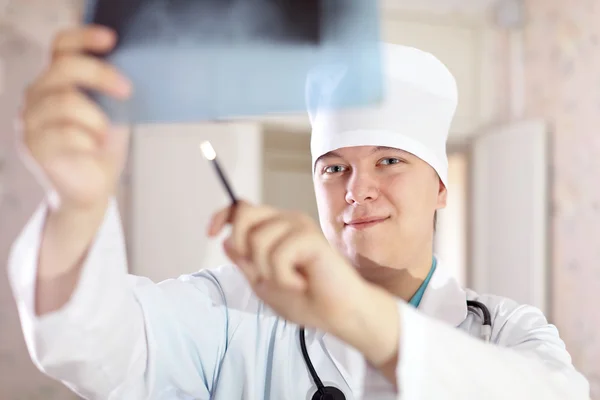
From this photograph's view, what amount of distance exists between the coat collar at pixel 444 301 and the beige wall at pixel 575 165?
1.15m

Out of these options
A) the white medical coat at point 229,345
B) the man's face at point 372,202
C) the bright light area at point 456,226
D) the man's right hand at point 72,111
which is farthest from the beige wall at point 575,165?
the man's right hand at point 72,111

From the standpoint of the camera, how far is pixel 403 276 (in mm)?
656

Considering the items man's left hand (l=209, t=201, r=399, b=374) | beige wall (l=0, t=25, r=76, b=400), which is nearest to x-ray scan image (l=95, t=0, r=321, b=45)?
man's left hand (l=209, t=201, r=399, b=374)

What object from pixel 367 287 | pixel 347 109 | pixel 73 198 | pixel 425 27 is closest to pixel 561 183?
pixel 425 27

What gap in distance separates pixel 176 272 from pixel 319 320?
133 centimetres

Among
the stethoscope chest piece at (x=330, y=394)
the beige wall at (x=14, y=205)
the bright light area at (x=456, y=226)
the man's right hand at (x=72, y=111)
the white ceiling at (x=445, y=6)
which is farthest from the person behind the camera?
the bright light area at (x=456, y=226)

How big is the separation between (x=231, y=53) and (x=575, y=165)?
1541mm

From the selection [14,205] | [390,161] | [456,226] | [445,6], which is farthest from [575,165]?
[14,205]

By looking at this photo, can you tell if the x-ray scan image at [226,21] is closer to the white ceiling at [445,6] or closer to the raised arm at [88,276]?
the raised arm at [88,276]

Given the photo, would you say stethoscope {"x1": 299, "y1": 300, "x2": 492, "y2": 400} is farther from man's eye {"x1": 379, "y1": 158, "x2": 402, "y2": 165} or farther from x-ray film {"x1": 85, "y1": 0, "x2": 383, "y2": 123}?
x-ray film {"x1": 85, "y1": 0, "x2": 383, "y2": 123}

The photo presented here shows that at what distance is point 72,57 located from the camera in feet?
1.06

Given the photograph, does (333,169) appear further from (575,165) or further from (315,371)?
(575,165)

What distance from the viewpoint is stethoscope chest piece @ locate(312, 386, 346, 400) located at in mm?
561

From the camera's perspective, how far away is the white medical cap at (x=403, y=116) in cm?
58
